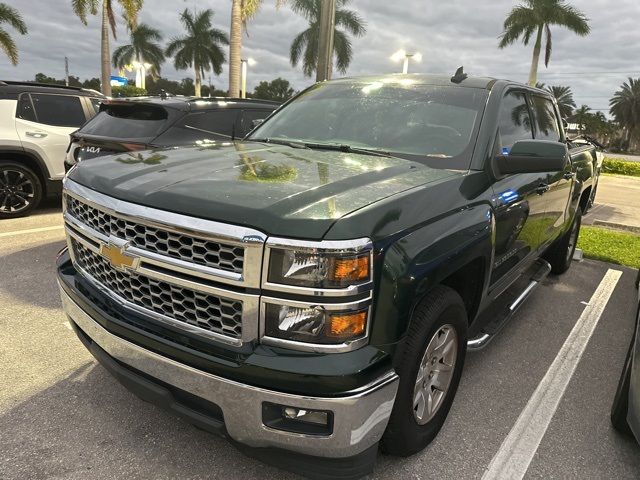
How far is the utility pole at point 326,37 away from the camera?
29.3 ft

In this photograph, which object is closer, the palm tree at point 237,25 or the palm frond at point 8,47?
the palm tree at point 237,25

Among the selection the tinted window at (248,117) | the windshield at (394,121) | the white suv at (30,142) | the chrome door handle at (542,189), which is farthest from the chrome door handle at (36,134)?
the chrome door handle at (542,189)

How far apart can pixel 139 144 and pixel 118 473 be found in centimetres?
376

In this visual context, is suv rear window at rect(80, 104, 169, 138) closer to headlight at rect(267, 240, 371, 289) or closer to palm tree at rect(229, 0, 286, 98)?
headlight at rect(267, 240, 371, 289)

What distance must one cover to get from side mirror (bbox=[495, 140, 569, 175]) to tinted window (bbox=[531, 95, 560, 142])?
138 cm

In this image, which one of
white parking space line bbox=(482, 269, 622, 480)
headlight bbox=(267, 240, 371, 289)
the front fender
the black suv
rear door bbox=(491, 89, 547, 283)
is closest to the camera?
headlight bbox=(267, 240, 371, 289)

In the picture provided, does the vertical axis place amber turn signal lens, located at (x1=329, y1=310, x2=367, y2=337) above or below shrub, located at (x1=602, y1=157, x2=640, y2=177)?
above

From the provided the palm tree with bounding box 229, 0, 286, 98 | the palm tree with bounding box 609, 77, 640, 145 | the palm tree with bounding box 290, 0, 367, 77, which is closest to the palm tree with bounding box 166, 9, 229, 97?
the palm tree with bounding box 290, 0, 367, 77

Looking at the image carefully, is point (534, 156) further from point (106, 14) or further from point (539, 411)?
point (106, 14)

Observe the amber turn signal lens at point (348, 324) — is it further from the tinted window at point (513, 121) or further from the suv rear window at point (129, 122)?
the suv rear window at point (129, 122)

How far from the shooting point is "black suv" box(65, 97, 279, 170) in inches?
210

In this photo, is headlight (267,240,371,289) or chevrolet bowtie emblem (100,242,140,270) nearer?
headlight (267,240,371,289)

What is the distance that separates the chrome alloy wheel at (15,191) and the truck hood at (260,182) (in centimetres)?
509

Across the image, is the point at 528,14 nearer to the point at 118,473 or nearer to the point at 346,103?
the point at 346,103
